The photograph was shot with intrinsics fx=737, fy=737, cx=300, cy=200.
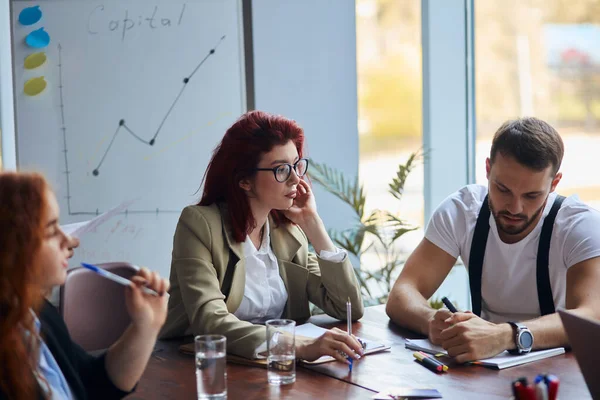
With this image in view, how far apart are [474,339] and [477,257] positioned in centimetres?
63

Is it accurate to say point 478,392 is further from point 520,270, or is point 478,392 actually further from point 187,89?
point 187,89

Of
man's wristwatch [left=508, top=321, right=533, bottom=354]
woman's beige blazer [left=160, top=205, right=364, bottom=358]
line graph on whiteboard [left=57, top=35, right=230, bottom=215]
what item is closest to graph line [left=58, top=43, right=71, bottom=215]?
line graph on whiteboard [left=57, top=35, right=230, bottom=215]

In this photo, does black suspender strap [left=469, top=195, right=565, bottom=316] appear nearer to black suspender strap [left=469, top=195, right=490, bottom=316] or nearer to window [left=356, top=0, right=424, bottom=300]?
black suspender strap [left=469, top=195, right=490, bottom=316]

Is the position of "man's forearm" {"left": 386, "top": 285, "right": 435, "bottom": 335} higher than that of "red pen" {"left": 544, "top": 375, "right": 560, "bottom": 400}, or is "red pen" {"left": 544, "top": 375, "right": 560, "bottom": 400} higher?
"red pen" {"left": 544, "top": 375, "right": 560, "bottom": 400}

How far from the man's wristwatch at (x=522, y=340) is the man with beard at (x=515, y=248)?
4 cm

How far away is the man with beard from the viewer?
7.25ft

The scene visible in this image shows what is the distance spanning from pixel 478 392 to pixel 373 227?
2.32 metres

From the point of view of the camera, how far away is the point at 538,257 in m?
2.37

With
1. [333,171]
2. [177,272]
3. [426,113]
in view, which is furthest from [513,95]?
[177,272]

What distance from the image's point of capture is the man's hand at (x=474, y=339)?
1.91 m

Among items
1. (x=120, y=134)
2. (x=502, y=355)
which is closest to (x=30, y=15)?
(x=120, y=134)

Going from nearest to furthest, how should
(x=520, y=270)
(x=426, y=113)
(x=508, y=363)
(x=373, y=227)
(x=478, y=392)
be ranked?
(x=478, y=392) → (x=508, y=363) → (x=520, y=270) → (x=373, y=227) → (x=426, y=113)

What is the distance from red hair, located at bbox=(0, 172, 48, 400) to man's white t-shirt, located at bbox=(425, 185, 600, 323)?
156 cm

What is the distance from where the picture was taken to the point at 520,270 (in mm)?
2428
